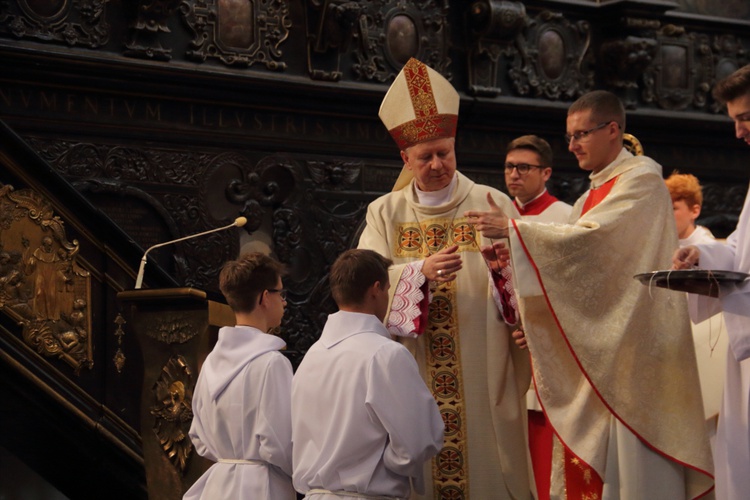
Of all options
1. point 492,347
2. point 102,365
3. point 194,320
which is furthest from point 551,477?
point 102,365

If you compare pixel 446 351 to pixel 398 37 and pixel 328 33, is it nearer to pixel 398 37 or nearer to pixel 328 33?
pixel 328 33

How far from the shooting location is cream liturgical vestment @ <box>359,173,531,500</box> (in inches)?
203

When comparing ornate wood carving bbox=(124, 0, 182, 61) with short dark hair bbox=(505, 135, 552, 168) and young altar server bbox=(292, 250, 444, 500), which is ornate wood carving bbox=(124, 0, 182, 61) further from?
young altar server bbox=(292, 250, 444, 500)

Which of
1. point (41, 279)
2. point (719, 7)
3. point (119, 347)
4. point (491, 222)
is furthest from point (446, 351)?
point (719, 7)

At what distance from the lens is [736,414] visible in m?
4.55

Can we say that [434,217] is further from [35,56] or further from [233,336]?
[35,56]

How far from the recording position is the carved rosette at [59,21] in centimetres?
841

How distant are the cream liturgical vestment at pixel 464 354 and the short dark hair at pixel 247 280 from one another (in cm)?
70

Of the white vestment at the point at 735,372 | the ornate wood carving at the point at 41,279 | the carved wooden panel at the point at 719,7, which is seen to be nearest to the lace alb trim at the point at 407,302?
the white vestment at the point at 735,372

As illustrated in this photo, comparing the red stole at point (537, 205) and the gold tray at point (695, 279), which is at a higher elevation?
the gold tray at point (695, 279)

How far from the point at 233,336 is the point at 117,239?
231 centimetres

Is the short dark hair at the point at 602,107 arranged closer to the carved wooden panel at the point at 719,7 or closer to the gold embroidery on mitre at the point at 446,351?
the gold embroidery on mitre at the point at 446,351

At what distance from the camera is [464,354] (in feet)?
17.3

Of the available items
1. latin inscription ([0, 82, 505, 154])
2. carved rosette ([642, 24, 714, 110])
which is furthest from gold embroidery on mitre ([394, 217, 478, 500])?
carved rosette ([642, 24, 714, 110])
